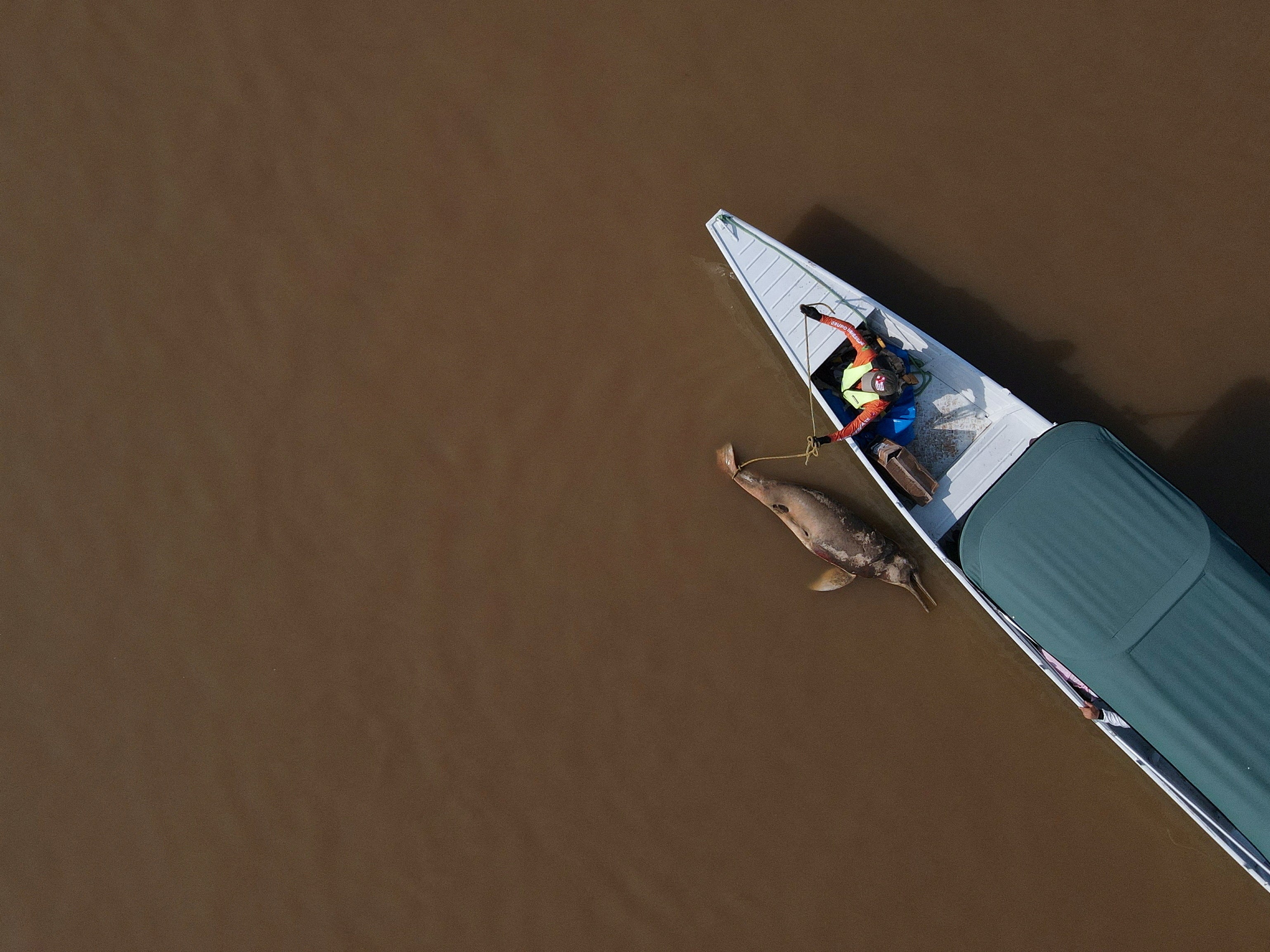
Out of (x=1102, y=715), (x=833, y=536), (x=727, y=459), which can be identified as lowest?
(x=1102, y=715)

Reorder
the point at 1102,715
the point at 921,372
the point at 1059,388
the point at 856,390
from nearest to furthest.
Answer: the point at 856,390 < the point at 1102,715 < the point at 921,372 < the point at 1059,388

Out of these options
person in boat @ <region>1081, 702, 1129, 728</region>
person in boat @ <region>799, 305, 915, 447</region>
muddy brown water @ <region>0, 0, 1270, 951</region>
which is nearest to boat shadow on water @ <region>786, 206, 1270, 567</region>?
muddy brown water @ <region>0, 0, 1270, 951</region>

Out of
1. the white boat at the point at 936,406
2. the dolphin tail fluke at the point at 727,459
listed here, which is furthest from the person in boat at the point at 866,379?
the dolphin tail fluke at the point at 727,459

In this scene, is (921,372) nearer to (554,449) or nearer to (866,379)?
(866,379)

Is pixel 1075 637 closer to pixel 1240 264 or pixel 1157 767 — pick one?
pixel 1157 767

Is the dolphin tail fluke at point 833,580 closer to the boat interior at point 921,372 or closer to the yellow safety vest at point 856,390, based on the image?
the boat interior at point 921,372

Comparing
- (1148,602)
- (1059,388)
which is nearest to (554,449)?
(1059,388)

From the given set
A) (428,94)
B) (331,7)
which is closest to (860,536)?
(428,94)

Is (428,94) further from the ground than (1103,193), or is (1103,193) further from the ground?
(428,94)
